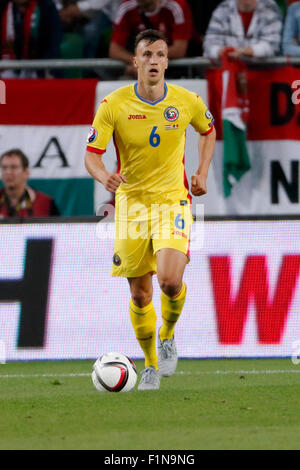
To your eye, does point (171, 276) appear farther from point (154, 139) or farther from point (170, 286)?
point (154, 139)

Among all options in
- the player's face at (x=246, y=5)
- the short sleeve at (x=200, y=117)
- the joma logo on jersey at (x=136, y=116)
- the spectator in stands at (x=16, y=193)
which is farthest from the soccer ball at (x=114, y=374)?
the player's face at (x=246, y=5)

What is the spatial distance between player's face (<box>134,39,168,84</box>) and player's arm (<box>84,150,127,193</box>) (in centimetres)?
67

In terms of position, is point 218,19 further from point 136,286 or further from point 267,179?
point 136,286

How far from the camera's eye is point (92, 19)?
11.7 metres

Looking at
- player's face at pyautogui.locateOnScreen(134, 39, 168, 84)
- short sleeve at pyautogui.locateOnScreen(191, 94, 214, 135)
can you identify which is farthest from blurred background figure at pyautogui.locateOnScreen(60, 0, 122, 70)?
player's face at pyautogui.locateOnScreen(134, 39, 168, 84)

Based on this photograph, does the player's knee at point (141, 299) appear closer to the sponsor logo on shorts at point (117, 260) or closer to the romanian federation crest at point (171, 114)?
the sponsor logo on shorts at point (117, 260)

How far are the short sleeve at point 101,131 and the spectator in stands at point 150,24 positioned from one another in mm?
3678

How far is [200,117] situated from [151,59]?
657 millimetres

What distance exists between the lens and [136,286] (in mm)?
7520

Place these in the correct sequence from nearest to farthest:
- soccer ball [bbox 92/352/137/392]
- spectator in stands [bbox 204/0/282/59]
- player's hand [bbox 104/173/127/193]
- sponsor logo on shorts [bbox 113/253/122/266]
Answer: player's hand [bbox 104/173/127/193] → soccer ball [bbox 92/352/137/392] → sponsor logo on shorts [bbox 113/253/122/266] → spectator in stands [bbox 204/0/282/59]

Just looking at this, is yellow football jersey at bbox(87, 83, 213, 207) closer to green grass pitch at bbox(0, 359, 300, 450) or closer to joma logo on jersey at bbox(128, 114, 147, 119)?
joma logo on jersey at bbox(128, 114, 147, 119)

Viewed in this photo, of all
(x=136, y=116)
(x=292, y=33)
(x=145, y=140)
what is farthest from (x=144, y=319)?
(x=292, y=33)

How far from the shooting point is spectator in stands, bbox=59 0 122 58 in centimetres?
1157

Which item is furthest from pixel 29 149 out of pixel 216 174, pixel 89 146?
pixel 89 146
